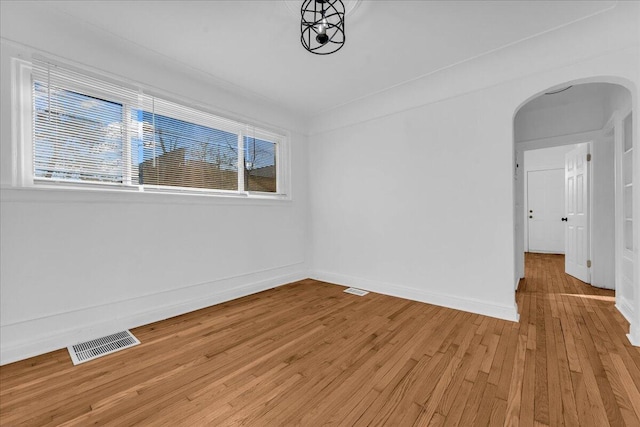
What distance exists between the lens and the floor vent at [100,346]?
203 centimetres

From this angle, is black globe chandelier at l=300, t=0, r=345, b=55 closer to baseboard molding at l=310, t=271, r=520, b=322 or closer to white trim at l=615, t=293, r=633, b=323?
baseboard molding at l=310, t=271, r=520, b=322

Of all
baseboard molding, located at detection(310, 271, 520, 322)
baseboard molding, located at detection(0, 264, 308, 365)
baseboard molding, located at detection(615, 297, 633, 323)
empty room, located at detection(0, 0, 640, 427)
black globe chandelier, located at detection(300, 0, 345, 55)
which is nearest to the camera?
empty room, located at detection(0, 0, 640, 427)

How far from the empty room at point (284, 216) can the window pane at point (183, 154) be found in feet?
0.08

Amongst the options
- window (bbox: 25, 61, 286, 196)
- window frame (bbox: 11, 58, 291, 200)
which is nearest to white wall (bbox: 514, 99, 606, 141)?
window frame (bbox: 11, 58, 291, 200)

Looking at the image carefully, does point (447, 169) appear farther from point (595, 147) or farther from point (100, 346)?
point (100, 346)

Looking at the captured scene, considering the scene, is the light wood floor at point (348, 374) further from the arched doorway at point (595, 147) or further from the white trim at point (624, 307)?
the arched doorway at point (595, 147)

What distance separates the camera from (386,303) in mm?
3162

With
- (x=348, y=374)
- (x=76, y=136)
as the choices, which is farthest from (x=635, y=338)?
(x=76, y=136)

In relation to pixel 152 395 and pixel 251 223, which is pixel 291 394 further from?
pixel 251 223

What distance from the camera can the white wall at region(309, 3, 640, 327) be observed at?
2.38 m

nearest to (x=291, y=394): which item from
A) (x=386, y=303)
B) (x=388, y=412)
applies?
(x=388, y=412)

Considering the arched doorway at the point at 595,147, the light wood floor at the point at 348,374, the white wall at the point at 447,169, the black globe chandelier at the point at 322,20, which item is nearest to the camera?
the light wood floor at the point at 348,374

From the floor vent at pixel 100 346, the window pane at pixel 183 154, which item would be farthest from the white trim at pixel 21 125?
the floor vent at pixel 100 346

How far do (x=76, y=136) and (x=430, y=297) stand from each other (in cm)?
387
